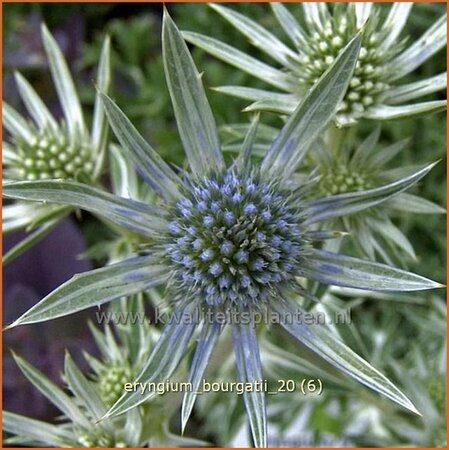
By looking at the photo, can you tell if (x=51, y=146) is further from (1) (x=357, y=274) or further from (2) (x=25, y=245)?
(1) (x=357, y=274)

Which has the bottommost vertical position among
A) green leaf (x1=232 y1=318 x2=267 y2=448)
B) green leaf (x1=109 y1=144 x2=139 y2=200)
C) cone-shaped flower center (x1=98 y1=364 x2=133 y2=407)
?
cone-shaped flower center (x1=98 y1=364 x2=133 y2=407)

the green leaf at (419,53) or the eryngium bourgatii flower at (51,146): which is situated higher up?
the green leaf at (419,53)

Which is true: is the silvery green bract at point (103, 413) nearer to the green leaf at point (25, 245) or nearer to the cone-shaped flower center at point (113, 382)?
the cone-shaped flower center at point (113, 382)

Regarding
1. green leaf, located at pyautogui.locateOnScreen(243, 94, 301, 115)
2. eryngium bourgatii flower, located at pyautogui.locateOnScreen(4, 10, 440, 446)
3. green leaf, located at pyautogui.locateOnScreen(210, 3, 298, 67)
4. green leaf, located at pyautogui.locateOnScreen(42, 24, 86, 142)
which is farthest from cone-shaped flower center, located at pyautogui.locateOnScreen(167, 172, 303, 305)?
green leaf, located at pyautogui.locateOnScreen(42, 24, 86, 142)

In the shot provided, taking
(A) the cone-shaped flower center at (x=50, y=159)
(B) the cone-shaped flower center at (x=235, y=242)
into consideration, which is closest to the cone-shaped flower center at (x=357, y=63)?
(B) the cone-shaped flower center at (x=235, y=242)

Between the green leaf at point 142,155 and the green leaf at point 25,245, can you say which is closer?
the green leaf at point 142,155

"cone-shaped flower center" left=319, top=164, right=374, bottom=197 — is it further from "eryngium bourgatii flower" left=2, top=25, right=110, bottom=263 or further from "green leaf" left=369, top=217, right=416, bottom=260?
"eryngium bourgatii flower" left=2, top=25, right=110, bottom=263

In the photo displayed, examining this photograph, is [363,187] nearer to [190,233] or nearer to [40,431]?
[190,233]

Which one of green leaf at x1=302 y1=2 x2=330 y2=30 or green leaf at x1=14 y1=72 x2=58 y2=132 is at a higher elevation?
green leaf at x1=302 y1=2 x2=330 y2=30
